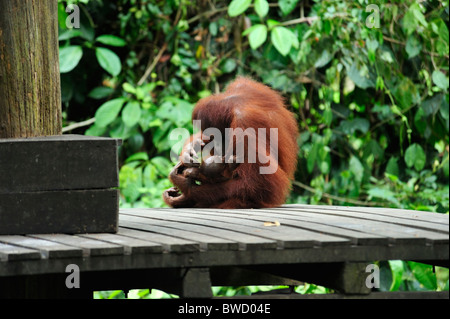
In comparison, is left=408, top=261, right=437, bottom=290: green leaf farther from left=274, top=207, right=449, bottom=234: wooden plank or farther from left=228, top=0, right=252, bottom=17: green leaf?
left=228, top=0, right=252, bottom=17: green leaf

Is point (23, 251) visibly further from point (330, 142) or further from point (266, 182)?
point (330, 142)

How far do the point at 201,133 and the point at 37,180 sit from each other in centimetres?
143

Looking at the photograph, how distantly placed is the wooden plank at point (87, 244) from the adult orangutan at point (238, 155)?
1260mm

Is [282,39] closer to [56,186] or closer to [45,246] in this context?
[56,186]

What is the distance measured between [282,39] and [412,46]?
909 millimetres

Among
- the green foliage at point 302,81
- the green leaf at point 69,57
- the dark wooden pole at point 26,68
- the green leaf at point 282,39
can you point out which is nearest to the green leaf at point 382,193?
the green foliage at point 302,81

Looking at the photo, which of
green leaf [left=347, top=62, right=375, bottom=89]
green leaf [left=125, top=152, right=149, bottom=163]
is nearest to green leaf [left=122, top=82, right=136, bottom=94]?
green leaf [left=125, top=152, right=149, bottom=163]

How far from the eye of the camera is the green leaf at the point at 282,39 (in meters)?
5.12

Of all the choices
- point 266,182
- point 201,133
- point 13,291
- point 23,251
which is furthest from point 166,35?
point 23,251

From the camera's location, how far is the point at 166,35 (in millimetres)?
6129

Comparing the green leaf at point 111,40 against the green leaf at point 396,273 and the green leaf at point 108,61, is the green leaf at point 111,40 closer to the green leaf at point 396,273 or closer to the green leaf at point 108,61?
the green leaf at point 108,61

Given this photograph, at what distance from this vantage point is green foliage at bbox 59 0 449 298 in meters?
5.00

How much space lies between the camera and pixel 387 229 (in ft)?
7.77

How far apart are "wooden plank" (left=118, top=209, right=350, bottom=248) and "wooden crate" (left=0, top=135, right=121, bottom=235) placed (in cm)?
43
